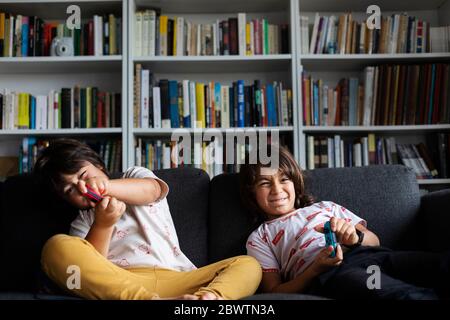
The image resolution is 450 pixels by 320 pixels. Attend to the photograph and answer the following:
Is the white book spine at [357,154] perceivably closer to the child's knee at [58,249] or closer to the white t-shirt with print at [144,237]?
the white t-shirt with print at [144,237]

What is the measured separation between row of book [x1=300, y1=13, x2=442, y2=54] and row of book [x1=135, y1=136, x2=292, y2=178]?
503 millimetres

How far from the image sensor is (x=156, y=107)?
2410mm

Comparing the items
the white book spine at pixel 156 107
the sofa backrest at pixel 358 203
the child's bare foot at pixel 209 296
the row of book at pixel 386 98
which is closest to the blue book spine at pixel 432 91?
the row of book at pixel 386 98

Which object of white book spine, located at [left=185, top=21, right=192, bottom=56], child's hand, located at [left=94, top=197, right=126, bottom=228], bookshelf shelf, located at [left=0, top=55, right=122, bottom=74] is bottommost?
child's hand, located at [left=94, top=197, right=126, bottom=228]

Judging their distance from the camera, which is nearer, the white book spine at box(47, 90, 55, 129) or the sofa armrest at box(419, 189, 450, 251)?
the sofa armrest at box(419, 189, 450, 251)

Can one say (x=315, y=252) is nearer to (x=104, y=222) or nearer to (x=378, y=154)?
(x=104, y=222)

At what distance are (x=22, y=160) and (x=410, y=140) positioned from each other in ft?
6.38

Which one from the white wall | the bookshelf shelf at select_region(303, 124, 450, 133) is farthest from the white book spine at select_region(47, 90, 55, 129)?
the white wall

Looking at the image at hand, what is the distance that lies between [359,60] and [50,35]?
5.01 feet

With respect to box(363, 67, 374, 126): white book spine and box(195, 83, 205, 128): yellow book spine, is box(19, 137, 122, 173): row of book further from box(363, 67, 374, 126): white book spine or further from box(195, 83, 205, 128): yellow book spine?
box(363, 67, 374, 126): white book spine

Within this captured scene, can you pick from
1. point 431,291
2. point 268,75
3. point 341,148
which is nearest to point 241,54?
point 268,75

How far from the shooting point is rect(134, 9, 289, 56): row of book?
8.01ft

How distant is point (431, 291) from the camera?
3.28 ft

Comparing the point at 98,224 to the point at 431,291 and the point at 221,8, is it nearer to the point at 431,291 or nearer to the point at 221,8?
the point at 431,291
